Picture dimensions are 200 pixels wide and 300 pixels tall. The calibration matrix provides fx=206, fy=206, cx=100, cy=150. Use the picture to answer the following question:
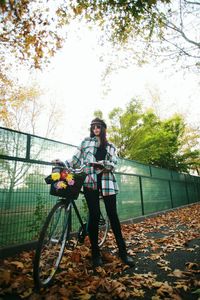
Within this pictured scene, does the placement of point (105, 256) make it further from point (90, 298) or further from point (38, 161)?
point (38, 161)

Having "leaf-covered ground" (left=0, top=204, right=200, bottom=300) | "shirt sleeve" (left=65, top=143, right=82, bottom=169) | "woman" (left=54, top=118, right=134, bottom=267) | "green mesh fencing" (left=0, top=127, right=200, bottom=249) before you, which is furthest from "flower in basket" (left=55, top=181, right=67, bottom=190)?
"green mesh fencing" (left=0, top=127, right=200, bottom=249)

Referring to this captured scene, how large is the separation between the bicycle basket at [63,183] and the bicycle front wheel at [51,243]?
15 cm

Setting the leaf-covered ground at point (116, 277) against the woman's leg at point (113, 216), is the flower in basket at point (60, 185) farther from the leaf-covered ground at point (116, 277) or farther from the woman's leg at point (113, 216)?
the leaf-covered ground at point (116, 277)

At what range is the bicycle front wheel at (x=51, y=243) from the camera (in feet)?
6.96

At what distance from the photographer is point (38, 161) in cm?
401

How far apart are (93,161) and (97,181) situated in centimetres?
31

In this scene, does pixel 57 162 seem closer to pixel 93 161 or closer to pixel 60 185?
pixel 60 185

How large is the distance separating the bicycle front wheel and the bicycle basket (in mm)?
148

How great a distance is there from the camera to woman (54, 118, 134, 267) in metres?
2.94

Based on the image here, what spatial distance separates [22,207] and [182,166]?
16004 mm

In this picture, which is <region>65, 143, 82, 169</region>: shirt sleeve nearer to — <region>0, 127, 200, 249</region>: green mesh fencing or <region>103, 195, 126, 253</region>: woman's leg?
<region>103, 195, 126, 253</region>: woman's leg

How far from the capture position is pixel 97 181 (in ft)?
10.3

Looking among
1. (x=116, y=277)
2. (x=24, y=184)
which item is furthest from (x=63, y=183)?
(x=24, y=184)

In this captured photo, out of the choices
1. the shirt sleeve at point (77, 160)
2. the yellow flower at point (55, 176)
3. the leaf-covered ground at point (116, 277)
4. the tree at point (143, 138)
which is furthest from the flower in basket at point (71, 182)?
the tree at point (143, 138)
